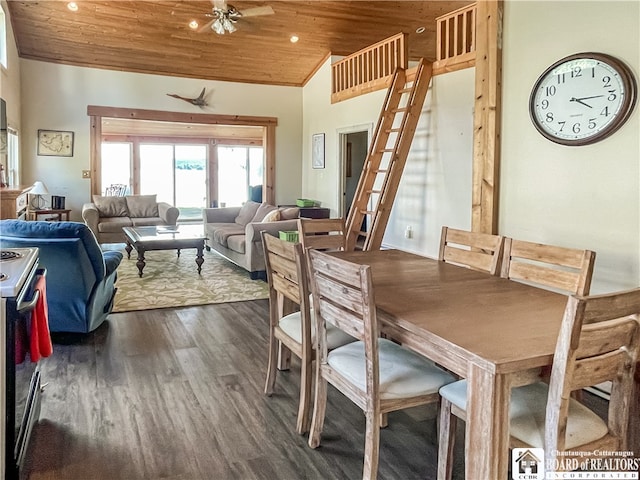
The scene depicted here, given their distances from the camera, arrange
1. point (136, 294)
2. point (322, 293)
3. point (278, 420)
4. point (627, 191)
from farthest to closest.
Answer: point (136, 294) < point (627, 191) < point (278, 420) < point (322, 293)

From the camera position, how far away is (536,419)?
1744 mm

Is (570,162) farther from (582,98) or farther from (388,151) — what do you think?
(388,151)

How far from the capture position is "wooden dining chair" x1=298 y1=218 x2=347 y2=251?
3658 mm

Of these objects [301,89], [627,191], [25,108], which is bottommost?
[627,191]

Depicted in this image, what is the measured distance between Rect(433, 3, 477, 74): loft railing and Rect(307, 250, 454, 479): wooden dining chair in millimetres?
3876

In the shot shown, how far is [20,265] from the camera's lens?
2166mm

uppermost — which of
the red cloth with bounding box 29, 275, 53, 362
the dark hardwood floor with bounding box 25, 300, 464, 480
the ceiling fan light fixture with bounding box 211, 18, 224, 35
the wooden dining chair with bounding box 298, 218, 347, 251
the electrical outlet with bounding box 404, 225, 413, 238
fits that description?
the ceiling fan light fixture with bounding box 211, 18, 224, 35

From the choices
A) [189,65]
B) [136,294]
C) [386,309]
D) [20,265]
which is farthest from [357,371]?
[189,65]

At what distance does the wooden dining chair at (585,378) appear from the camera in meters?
1.47

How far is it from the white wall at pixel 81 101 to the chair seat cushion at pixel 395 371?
284 inches

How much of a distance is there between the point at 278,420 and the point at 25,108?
7.16m

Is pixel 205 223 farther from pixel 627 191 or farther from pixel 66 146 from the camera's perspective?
pixel 627 191

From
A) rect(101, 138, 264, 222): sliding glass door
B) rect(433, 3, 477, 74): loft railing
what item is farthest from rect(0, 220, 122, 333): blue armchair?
rect(101, 138, 264, 222): sliding glass door

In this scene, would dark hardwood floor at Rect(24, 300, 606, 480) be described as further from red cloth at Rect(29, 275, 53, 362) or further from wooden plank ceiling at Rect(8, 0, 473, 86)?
wooden plank ceiling at Rect(8, 0, 473, 86)
